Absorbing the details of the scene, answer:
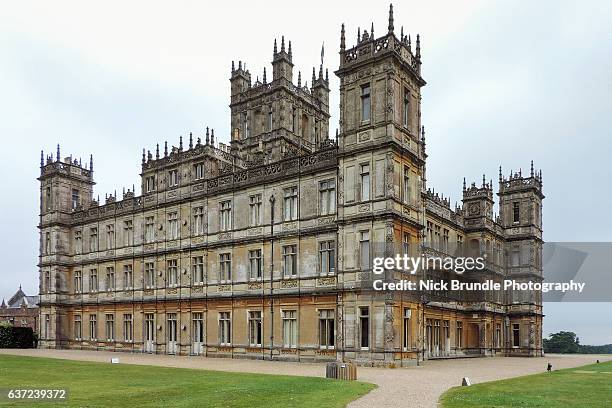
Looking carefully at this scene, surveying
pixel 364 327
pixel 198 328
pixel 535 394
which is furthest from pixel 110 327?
pixel 535 394

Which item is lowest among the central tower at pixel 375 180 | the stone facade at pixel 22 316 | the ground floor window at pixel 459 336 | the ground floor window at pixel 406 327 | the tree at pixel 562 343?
the tree at pixel 562 343

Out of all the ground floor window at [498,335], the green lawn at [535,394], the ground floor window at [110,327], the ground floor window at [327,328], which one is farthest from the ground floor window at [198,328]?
the ground floor window at [498,335]

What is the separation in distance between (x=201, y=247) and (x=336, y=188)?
1290 centimetres

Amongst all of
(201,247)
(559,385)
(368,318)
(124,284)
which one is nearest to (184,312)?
(201,247)

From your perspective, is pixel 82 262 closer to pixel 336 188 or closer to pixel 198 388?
pixel 336 188

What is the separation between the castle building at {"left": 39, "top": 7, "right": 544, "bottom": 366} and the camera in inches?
1361

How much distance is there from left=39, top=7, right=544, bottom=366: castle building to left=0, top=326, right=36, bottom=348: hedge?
1.73 metres

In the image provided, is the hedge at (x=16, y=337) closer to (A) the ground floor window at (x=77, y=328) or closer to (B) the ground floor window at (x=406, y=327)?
(A) the ground floor window at (x=77, y=328)

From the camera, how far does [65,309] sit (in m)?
56.2

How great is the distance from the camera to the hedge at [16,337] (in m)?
55.3

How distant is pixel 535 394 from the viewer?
19547 millimetres

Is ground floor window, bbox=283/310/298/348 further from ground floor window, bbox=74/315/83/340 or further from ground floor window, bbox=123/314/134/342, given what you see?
ground floor window, bbox=74/315/83/340

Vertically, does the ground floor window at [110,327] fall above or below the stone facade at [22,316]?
above

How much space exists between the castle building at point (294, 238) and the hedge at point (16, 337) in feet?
5.69
